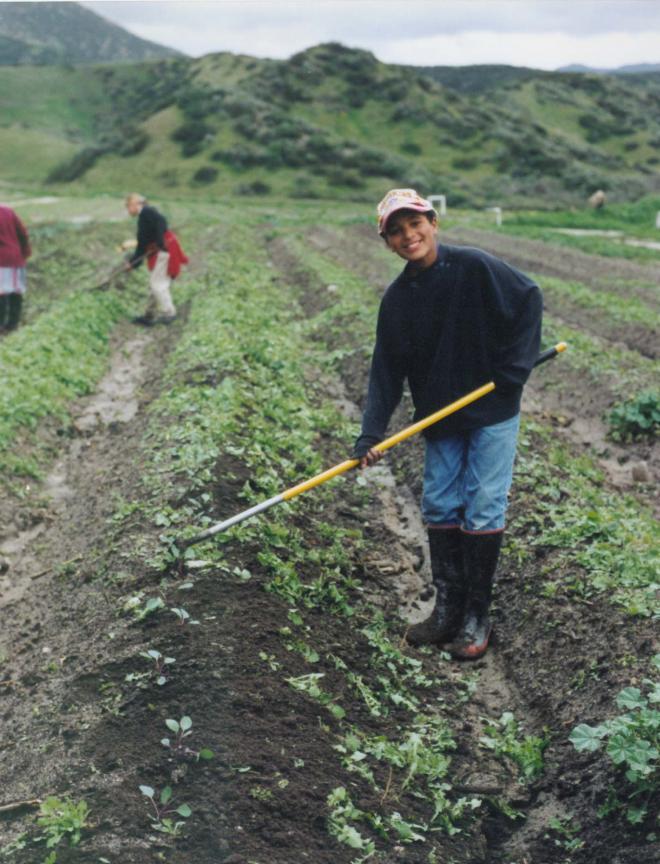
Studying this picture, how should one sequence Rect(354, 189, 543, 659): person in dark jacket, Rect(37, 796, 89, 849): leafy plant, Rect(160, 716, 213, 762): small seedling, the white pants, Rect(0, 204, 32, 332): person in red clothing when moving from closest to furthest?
Rect(37, 796, 89, 849): leafy plant → Rect(160, 716, 213, 762): small seedling → Rect(354, 189, 543, 659): person in dark jacket → Rect(0, 204, 32, 332): person in red clothing → the white pants

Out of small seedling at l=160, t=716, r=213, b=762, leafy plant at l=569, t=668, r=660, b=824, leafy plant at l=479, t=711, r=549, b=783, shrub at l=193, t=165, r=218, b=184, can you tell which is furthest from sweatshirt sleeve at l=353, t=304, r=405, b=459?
shrub at l=193, t=165, r=218, b=184

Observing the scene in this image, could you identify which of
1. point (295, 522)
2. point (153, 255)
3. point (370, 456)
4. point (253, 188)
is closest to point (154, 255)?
point (153, 255)

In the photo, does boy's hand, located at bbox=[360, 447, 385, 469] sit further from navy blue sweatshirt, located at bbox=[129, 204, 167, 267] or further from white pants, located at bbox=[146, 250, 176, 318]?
white pants, located at bbox=[146, 250, 176, 318]

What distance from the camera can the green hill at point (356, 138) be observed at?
50.8 metres

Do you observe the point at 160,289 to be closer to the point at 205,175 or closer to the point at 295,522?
the point at 295,522

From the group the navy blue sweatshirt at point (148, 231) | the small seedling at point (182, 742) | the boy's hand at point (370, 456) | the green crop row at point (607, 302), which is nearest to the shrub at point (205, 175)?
the green crop row at point (607, 302)

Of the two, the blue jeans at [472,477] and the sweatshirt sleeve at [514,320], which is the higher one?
the sweatshirt sleeve at [514,320]

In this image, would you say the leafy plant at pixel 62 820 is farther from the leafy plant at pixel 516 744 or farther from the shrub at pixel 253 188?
the shrub at pixel 253 188

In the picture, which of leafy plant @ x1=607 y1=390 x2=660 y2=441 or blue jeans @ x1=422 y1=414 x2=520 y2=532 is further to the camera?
leafy plant @ x1=607 y1=390 x2=660 y2=441

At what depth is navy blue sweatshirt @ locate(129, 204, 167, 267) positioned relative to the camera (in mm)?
12781

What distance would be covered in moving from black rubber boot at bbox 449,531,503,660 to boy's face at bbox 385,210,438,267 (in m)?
1.57

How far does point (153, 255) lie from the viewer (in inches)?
520

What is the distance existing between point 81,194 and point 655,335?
39.9m

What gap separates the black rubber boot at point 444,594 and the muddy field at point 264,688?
124 mm
